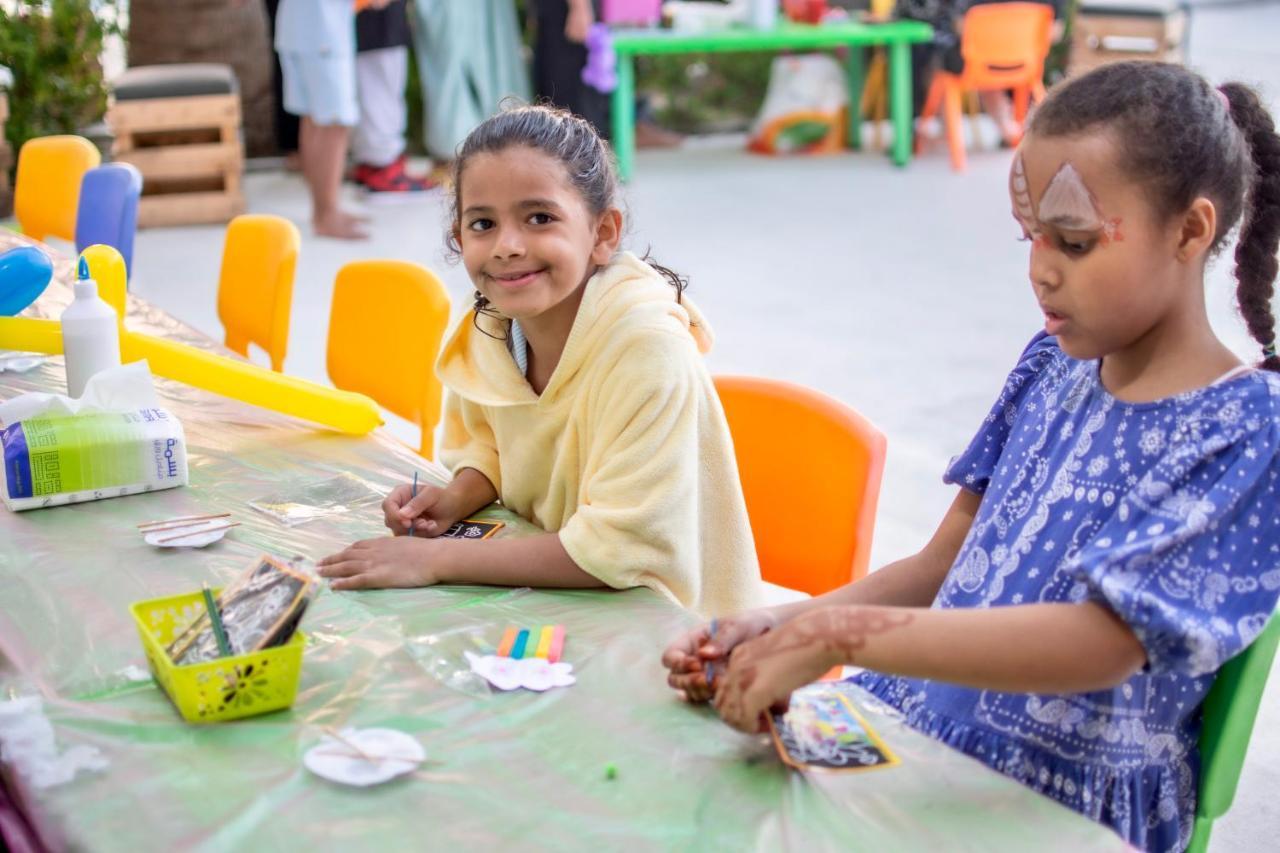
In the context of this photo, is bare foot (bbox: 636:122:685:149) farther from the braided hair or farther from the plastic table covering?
the braided hair

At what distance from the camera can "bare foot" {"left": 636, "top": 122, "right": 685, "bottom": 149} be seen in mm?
8398

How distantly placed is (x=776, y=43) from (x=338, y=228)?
241 centimetres

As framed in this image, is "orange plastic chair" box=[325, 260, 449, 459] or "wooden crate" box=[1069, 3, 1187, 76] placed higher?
"wooden crate" box=[1069, 3, 1187, 76]

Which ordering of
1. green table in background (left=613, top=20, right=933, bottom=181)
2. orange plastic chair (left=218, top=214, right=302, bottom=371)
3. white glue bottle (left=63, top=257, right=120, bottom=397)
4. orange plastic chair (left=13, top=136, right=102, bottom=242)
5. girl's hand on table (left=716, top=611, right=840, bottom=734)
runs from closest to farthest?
girl's hand on table (left=716, top=611, right=840, bottom=734)
white glue bottle (left=63, top=257, right=120, bottom=397)
orange plastic chair (left=218, top=214, right=302, bottom=371)
orange plastic chair (left=13, top=136, right=102, bottom=242)
green table in background (left=613, top=20, right=933, bottom=181)

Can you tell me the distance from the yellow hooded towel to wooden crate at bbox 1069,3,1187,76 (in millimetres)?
6443

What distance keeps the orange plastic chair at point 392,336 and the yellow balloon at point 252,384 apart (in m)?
0.40

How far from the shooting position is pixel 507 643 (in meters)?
1.36

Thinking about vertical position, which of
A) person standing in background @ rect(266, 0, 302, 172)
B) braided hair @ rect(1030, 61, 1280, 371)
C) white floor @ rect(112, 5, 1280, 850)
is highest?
braided hair @ rect(1030, 61, 1280, 371)

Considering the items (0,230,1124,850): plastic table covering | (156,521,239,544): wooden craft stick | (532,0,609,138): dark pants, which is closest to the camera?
(0,230,1124,850): plastic table covering

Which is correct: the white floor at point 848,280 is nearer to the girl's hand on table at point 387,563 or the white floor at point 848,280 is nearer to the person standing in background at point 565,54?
the person standing in background at point 565,54

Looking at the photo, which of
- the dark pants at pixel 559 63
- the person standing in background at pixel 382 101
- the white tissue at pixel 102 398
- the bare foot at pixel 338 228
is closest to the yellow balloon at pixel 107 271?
the white tissue at pixel 102 398

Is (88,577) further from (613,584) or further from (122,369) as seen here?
(613,584)

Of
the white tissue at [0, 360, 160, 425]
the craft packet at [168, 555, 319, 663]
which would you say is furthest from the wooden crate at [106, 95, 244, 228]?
the craft packet at [168, 555, 319, 663]

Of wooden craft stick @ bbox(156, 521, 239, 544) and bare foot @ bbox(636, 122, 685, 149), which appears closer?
wooden craft stick @ bbox(156, 521, 239, 544)
